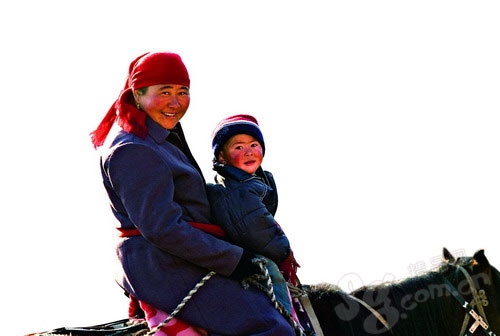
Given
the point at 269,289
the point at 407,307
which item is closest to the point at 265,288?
the point at 269,289

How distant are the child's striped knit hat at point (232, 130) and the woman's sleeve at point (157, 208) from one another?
2.11 feet

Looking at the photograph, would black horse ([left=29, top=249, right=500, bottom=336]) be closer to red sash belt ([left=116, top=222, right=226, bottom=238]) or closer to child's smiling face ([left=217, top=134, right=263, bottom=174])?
red sash belt ([left=116, top=222, right=226, bottom=238])

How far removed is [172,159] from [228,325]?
111 cm

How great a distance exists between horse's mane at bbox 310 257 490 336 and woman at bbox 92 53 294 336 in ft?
2.10

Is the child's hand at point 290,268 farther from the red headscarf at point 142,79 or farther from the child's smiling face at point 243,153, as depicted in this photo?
the red headscarf at point 142,79

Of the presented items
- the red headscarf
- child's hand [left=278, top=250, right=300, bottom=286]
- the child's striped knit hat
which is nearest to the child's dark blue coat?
child's hand [left=278, top=250, right=300, bottom=286]

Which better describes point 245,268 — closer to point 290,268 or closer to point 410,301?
point 290,268

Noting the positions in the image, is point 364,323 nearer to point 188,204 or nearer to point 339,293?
point 339,293

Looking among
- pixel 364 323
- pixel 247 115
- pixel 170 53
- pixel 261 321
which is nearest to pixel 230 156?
pixel 247 115

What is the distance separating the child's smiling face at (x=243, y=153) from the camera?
453cm

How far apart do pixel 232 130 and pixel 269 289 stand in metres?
1.14

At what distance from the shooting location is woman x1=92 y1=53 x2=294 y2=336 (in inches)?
156

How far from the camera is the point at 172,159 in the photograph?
4.21 m

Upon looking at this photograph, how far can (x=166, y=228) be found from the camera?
12.9ft
